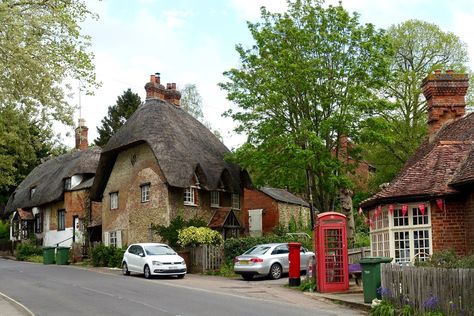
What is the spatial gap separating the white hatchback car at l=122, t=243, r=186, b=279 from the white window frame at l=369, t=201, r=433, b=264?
366 inches

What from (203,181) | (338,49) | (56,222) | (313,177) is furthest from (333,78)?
(56,222)

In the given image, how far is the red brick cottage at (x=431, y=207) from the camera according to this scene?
18078 mm

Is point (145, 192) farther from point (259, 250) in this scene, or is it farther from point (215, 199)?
point (259, 250)

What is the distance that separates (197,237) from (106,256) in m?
6.71

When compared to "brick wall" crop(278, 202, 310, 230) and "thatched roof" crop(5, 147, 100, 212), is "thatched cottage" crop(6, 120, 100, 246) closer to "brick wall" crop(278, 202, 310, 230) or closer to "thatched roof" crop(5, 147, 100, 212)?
"thatched roof" crop(5, 147, 100, 212)

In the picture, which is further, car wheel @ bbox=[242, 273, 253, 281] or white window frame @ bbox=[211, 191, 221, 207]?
white window frame @ bbox=[211, 191, 221, 207]

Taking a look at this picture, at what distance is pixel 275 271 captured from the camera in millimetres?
25625

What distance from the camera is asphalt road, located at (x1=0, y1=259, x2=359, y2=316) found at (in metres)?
14.7

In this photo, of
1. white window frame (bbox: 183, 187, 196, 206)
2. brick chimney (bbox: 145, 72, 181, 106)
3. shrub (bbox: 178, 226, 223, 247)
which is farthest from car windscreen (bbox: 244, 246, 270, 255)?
brick chimney (bbox: 145, 72, 181, 106)

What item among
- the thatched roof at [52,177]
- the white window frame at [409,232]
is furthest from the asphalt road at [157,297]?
the thatched roof at [52,177]

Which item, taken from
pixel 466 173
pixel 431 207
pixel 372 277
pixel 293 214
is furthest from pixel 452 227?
pixel 293 214

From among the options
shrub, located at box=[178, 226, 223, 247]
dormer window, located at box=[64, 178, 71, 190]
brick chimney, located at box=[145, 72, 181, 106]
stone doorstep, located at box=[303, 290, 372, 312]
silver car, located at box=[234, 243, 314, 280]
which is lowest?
stone doorstep, located at box=[303, 290, 372, 312]

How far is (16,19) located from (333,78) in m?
17.5

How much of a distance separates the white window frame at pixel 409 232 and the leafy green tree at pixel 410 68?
2115 centimetres
